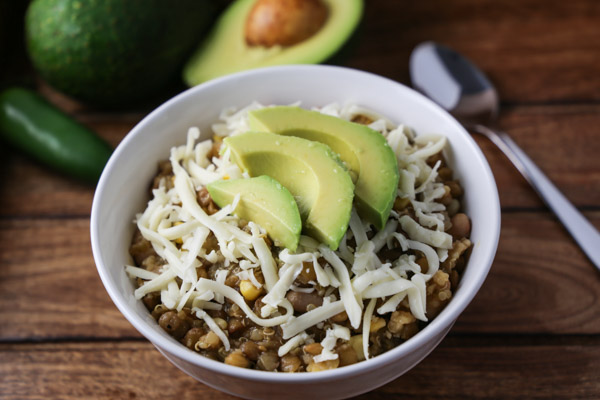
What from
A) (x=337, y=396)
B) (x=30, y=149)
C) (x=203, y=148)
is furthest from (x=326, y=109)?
(x=30, y=149)

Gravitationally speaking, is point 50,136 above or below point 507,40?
below

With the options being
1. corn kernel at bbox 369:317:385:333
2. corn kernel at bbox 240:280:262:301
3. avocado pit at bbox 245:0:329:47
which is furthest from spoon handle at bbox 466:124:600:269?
corn kernel at bbox 240:280:262:301

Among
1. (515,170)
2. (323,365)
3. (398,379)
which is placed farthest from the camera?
(515,170)

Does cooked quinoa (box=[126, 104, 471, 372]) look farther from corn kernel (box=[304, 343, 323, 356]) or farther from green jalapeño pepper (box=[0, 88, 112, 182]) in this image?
green jalapeño pepper (box=[0, 88, 112, 182])

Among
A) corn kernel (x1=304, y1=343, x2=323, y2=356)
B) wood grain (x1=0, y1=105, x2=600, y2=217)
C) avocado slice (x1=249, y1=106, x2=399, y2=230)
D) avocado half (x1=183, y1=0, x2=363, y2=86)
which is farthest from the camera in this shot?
avocado half (x1=183, y1=0, x2=363, y2=86)

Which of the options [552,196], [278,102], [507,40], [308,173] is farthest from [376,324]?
[507,40]

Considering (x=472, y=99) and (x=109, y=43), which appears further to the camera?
(x=472, y=99)

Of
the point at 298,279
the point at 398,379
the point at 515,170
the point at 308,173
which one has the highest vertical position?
the point at 308,173

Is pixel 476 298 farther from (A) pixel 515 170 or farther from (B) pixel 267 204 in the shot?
(B) pixel 267 204
